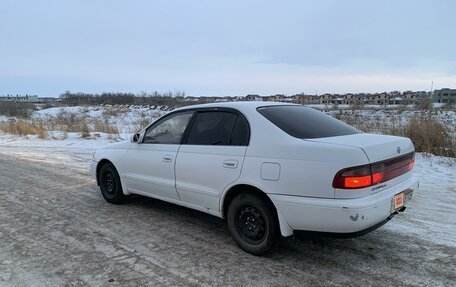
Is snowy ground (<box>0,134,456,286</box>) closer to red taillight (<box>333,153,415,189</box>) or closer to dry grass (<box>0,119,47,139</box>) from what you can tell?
red taillight (<box>333,153,415,189</box>)

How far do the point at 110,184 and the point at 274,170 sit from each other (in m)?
3.32

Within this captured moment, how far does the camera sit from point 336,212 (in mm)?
3135

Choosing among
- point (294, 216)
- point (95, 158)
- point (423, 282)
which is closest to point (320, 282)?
point (294, 216)

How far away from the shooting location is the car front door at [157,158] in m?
4.61

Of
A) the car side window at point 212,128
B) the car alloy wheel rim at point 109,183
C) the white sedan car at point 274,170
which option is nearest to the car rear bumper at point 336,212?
the white sedan car at point 274,170

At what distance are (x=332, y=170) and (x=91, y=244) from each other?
9.28ft

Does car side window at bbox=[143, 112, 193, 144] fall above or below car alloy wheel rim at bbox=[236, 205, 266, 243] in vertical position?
above

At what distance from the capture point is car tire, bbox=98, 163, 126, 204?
5.57m

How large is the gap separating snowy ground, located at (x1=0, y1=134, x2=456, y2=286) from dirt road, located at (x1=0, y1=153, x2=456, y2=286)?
1 cm

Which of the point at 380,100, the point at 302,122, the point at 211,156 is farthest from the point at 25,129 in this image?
the point at 380,100

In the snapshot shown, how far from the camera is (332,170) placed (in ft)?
10.3

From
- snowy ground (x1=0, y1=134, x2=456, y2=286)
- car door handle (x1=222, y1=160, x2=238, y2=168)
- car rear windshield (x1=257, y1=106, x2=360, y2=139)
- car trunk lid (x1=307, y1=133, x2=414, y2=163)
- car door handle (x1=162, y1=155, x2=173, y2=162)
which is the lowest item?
snowy ground (x1=0, y1=134, x2=456, y2=286)

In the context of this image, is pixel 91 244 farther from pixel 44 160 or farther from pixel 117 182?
pixel 44 160

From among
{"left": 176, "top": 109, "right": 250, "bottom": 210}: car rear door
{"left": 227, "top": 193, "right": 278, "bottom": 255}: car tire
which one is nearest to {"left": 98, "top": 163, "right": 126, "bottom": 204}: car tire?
{"left": 176, "top": 109, "right": 250, "bottom": 210}: car rear door
